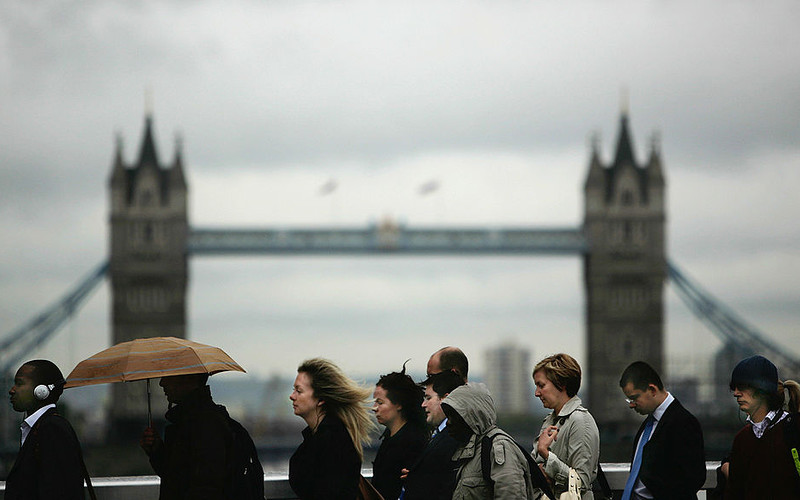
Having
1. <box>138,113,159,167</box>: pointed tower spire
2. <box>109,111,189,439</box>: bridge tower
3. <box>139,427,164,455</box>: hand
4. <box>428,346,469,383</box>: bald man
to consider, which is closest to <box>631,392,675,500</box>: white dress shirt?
<box>428,346,469,383</box>: bald man

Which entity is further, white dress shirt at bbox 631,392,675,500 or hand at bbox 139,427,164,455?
white dress shirt at bbox 631,392,675,500

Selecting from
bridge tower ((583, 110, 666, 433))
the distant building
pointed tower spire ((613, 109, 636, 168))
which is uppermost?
pointed tower spire ((613, 109, 636, 168))

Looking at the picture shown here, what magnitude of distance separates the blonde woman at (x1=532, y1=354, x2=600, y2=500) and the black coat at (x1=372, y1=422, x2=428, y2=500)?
37cm

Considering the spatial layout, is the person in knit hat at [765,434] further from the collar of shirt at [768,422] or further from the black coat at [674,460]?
the black coat at [674,460]

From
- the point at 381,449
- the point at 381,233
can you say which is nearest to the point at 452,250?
the point at 381,233

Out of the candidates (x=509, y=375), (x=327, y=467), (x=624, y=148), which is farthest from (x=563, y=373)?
(x=509, y=375)

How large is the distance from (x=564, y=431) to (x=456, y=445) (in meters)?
0.32

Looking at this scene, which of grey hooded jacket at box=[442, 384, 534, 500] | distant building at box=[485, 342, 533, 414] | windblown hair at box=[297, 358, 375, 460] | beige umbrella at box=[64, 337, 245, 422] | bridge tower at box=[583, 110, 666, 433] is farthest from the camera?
distant building at box=[485, 342, 533, 414]

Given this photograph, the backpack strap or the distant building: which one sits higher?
the backpack strap

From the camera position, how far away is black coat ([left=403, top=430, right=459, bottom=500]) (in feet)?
10.5

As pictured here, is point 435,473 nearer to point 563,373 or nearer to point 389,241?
point 563,373

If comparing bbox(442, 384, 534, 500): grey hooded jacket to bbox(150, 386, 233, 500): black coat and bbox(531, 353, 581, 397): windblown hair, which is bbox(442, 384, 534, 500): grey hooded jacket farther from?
bbox(150, 386, 233, 500): black coat

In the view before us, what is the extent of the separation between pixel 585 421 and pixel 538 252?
1770 inches

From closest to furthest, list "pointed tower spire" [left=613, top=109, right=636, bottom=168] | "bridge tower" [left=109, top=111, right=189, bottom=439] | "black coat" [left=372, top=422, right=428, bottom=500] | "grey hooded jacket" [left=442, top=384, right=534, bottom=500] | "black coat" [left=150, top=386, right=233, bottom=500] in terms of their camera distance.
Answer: "grey hooded jacket" [left=442, top=384, right=534, bottom=500]
"black coat" [left=150, top=386, right=233, bottom=500]
"black coat" [left=372, top=422, right=428, bottom=500]
"bridge tower" [left=109, top=111, right=189, bottom=439]
"pointed tower spire" [left=613, top=109, right=636, bottom=168]
